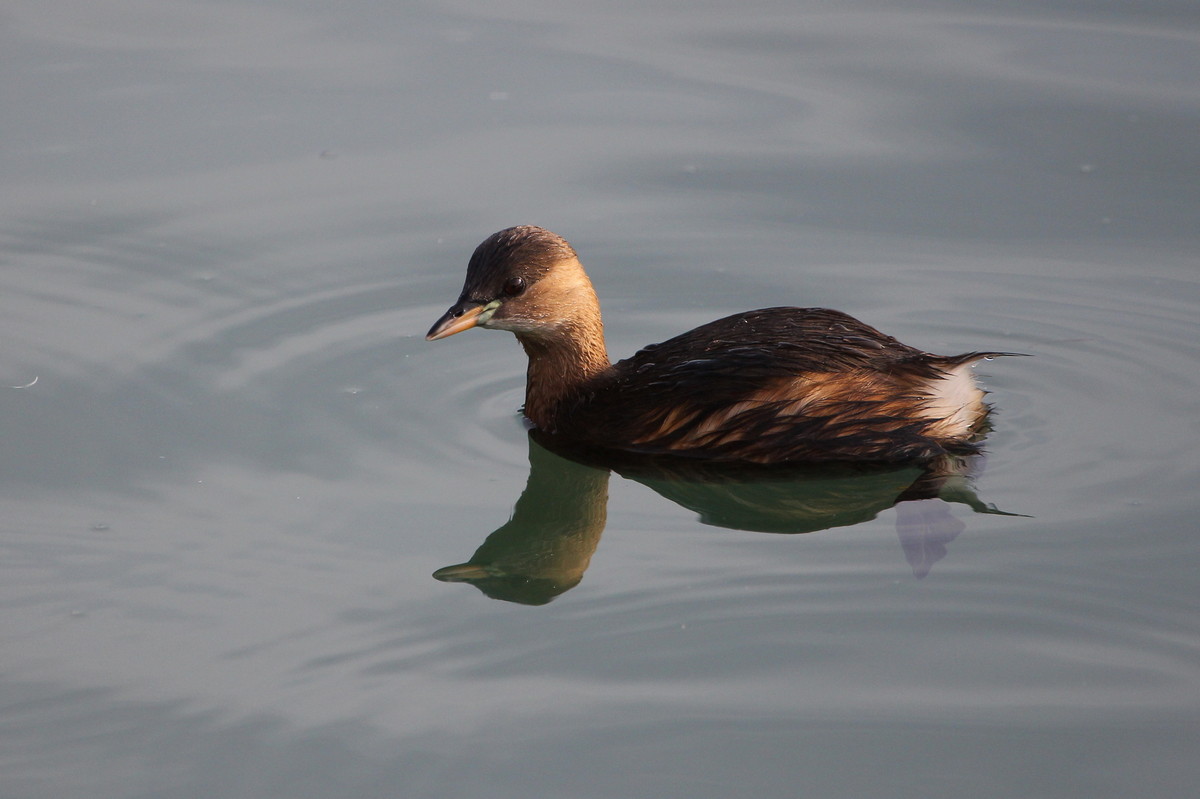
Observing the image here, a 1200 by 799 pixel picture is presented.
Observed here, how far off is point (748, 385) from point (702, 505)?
1.60 ft

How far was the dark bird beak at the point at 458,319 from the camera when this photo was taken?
6.13 metres

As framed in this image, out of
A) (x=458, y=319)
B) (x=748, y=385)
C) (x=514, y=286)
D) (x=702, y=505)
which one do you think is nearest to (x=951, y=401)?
(x=748, y=385)

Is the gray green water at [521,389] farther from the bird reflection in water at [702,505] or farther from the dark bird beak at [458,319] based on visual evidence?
the dark bird beak at [458,319]

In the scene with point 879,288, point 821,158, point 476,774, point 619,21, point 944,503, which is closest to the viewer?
point 476,774

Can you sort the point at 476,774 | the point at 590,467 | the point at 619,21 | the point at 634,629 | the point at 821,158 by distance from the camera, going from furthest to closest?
the point at 619,21, the point at 821,158, the point at 590,467, the point at 634,629, the point at 476,774

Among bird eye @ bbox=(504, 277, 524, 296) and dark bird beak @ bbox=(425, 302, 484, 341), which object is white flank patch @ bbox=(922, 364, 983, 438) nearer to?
bird eye @ bbox=(504, 277, 524, 296)

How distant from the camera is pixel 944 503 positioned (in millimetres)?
5711

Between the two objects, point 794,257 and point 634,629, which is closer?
point 634,629

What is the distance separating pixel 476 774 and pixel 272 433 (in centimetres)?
227

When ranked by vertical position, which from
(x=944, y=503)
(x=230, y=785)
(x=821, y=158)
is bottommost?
(x=230, y=785)

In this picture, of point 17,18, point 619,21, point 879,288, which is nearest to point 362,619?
point 879,288

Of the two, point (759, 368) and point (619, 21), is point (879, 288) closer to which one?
point (759, 368)

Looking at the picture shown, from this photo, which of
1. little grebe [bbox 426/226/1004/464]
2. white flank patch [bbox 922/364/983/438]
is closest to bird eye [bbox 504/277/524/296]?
little grebe [bbox 426/226/1004/464]

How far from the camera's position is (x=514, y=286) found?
625 cm
